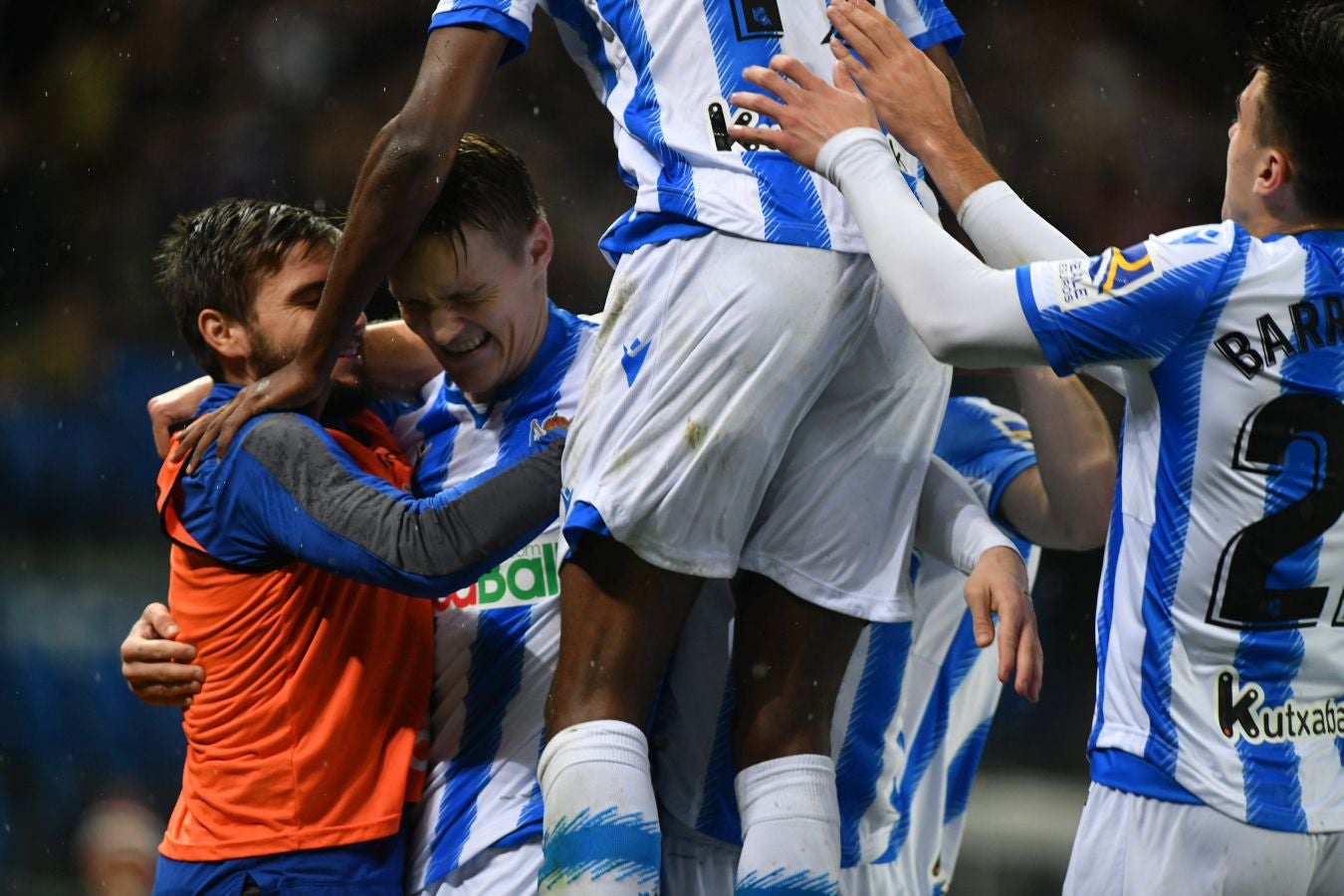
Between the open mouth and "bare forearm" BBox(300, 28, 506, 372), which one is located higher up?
"bare forearm" BBox(300, 28, 506, 372)

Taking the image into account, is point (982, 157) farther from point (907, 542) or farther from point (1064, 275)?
point (907, 542)

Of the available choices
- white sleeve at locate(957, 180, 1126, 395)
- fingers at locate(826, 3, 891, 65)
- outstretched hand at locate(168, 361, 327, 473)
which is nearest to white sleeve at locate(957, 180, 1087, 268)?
white sleeve at locate(957, 180, 1126, 395)

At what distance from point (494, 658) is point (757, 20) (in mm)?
1065

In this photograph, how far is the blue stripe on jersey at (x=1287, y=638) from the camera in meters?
1.74

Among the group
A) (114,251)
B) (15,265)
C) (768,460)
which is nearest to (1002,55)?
(114,251)

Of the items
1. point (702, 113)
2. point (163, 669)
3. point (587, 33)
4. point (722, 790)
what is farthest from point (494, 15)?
point (722, 790)

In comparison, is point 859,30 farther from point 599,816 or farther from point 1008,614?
point 599,816

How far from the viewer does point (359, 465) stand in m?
2.40

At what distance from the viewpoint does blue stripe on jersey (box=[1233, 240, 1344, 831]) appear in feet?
5.71

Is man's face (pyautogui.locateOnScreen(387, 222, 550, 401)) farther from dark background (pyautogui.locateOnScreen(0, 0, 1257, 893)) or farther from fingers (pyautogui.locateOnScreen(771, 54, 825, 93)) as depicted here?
dark background (pyautogui.locateOnScreen(0, 0, 1257, 893))

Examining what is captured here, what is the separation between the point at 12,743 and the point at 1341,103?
4538 mm

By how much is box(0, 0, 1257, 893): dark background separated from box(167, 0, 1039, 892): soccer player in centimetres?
286

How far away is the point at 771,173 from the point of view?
1.98 metres

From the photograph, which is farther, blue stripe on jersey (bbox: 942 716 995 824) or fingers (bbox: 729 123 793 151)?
blue stripe on jersey (bbox: 942 716 995 824)
